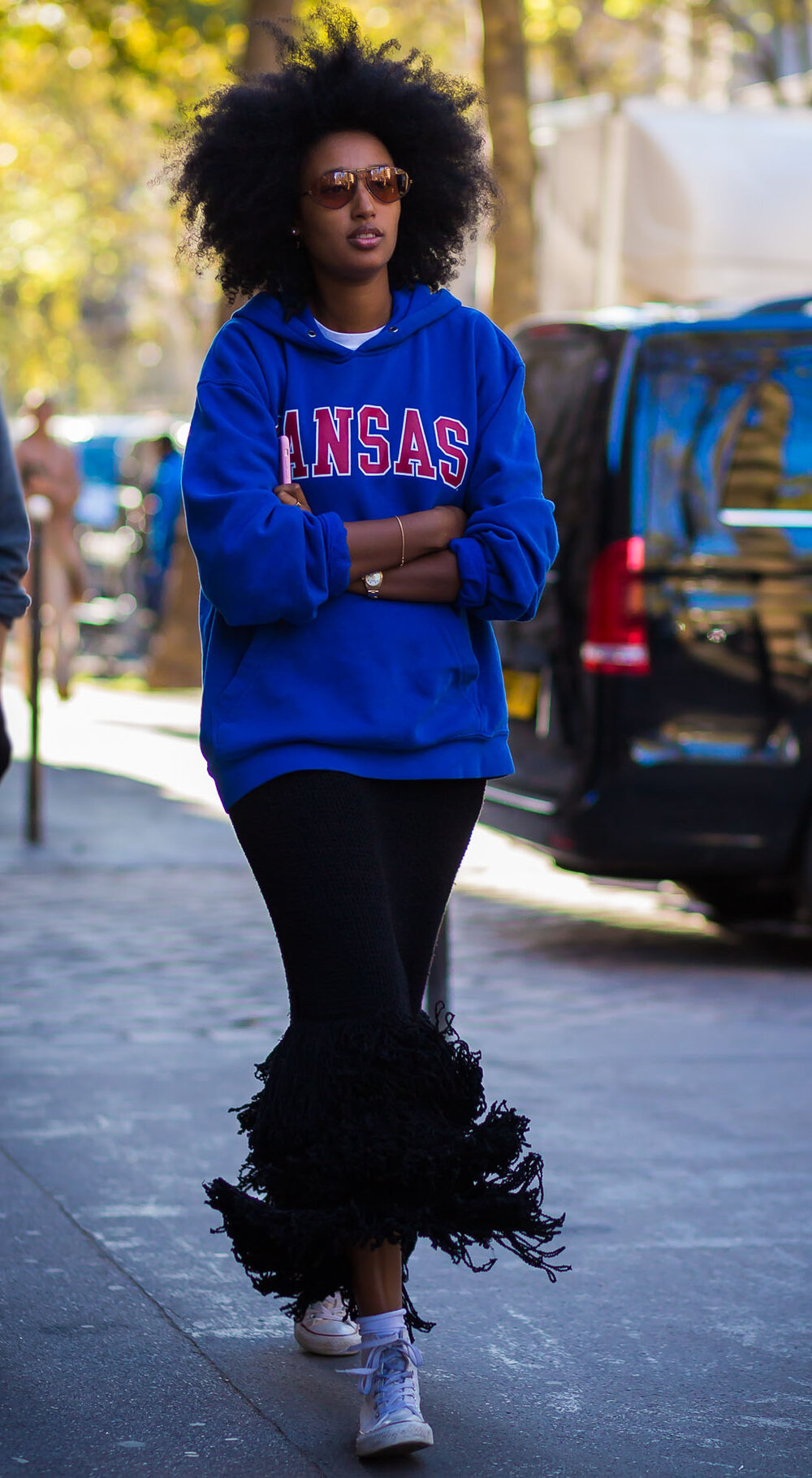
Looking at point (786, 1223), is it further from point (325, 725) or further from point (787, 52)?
point (787, 52)

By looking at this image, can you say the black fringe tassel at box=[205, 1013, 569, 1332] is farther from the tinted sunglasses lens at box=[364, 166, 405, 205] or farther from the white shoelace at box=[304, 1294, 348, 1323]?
the tinted sunglasses lens at box=[364, 166, 405, 205]

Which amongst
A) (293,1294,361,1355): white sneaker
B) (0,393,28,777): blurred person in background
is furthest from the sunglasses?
(293,1294,361,1355): white sneaker

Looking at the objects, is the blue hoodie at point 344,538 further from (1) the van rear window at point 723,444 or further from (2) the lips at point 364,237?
(1) the van rear window at point 723,444

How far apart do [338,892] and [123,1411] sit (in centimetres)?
90

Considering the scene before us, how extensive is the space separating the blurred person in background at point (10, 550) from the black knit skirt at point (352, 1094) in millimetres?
1181

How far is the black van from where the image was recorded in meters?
7.09

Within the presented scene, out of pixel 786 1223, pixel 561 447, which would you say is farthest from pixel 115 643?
pixel 786 1223

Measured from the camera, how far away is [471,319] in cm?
349

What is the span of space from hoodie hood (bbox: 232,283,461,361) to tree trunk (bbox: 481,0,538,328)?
12.3 metres

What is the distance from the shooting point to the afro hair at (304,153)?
3449 millimetres

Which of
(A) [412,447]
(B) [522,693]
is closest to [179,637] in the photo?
(B) [522,693]

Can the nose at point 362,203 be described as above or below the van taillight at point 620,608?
above

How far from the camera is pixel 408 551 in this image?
10.8 feet

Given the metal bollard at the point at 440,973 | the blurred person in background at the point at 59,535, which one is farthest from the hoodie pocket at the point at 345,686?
the blurred person in background at the point at 59,535
